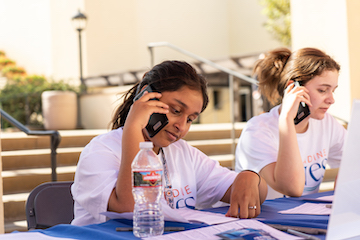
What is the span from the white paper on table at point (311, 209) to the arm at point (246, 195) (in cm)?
12

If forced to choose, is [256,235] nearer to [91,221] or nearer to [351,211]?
[351,211]

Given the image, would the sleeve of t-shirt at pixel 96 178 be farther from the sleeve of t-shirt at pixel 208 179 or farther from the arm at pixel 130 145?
the sleeve of t-shirt at pixel 208 179

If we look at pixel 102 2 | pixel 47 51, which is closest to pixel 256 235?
pixel 102 2

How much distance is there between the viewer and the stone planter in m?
8.70

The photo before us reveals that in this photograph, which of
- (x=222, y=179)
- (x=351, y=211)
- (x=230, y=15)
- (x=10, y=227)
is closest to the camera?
(x=351, y=211)

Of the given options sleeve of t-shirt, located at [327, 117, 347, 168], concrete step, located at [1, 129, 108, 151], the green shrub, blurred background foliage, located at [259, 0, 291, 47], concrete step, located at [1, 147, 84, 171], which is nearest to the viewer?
sleeve of t-shirt, located at [327, 117, 347, 168]

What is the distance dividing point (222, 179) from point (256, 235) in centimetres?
78

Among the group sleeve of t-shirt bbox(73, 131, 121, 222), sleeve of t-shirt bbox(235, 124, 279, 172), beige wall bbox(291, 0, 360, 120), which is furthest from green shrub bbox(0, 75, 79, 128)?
sleeve of t-shirt bbox(73, 131, 121, 222)

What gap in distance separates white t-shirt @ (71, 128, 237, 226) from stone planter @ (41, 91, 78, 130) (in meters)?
7.21

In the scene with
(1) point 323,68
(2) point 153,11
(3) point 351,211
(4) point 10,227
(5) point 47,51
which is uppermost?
(2) point 153,11

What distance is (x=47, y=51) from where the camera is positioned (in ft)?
47.4

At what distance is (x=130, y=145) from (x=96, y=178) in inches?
6.7

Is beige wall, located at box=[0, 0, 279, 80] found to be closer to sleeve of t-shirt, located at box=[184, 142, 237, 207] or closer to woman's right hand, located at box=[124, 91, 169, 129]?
sleeve of t-shirt, located at box=[184, 142, 237, 207]

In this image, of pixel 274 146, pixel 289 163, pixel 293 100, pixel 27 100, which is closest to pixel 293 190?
pixel 289 163
